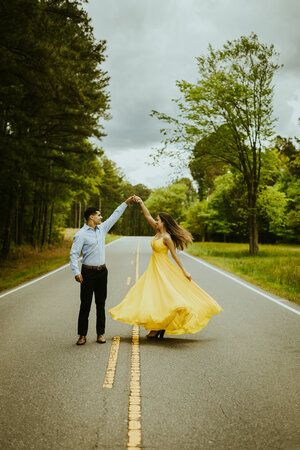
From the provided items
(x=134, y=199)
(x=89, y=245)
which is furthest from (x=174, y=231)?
(x=89, y=245)

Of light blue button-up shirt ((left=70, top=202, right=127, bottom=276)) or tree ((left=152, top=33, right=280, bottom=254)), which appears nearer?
light blue button-up shirt ((left=70, top=202, right=127, bottom=276))

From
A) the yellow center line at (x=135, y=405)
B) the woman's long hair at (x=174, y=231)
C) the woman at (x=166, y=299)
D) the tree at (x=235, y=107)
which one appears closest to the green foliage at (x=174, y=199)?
the tree at (x=235, y=107)

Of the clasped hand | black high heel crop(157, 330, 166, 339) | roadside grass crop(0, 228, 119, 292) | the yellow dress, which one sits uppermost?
the clasped hand

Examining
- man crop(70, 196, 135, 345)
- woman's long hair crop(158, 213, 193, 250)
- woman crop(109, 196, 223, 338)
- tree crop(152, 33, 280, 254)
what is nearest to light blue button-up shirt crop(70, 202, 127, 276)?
man crop(70, 196, 135, 345)

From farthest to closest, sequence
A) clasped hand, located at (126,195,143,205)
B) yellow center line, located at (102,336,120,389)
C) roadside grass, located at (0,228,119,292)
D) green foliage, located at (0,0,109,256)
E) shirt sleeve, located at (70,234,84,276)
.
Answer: roadside grass, located at (0,228,119,292) < green foliage, located at (0,0,109,256) < clasped hand, located at (126,195,143,205) < shirt sleeve, located at (70,234,84,276) < yellow center line, located at (102,336,120,389)

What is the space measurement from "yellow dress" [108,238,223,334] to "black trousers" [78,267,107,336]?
233mm

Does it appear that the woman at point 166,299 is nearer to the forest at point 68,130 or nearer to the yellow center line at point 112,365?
the yellow center line at point 112,365

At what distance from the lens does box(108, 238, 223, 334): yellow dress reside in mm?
6781

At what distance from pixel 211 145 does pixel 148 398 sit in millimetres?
25056

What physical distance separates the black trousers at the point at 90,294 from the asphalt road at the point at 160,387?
33 centimetres

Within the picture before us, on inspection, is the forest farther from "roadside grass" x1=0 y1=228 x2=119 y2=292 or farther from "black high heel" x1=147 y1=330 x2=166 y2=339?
"black high heel" x1=147 y1=330 x2=166 y2=339

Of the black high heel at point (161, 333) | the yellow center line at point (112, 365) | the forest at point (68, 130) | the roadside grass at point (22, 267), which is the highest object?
the forest at point (68, 130)

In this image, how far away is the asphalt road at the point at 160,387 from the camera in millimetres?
3709

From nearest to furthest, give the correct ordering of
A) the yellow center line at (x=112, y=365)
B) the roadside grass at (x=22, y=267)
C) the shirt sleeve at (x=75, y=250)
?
Answer: the yellow center line at (x=112, y=365), the shirt sleeve at (x=75, y=250), the roadside grass at (x=22, y=267)
